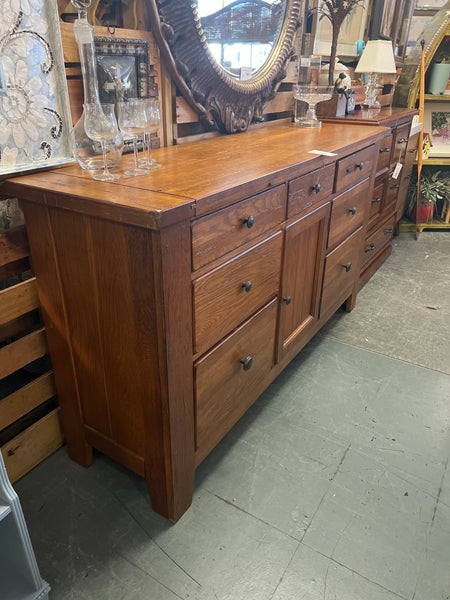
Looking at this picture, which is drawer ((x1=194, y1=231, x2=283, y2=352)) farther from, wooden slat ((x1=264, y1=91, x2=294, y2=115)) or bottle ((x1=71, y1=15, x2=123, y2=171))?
wooden slat ((x1=264, y1=91, x2=294, y2=115))

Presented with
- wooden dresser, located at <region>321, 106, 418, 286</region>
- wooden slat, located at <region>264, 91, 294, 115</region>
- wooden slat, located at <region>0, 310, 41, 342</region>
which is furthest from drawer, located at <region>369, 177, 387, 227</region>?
wooden slat, located at <region>0, 310, 41, 342</region>

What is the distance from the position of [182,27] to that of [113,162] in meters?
0.62

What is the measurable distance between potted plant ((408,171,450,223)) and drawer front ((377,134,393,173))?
1.09 m

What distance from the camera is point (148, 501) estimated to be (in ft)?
4.57

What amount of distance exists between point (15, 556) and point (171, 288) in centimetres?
71

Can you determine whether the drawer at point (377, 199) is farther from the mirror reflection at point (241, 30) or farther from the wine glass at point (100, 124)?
the wine glass at point (100, 124)

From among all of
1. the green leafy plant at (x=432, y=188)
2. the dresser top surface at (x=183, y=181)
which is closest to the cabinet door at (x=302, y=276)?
the dresser top surface at (x=183, y=181)

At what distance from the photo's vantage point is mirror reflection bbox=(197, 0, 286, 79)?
1.69 metres

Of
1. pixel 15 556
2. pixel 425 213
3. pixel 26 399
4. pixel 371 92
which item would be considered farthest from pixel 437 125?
pixel 15 556

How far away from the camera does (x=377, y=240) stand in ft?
9.39

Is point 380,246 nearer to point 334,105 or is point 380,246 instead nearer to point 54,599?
point 334,105

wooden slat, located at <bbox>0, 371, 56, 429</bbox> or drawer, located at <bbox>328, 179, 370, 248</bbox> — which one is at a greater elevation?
drawer, located at <bbox>328, 179, 370, 248</bbox>

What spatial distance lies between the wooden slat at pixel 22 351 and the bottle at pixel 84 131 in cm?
53

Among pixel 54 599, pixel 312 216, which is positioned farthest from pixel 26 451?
pixel 312 216
